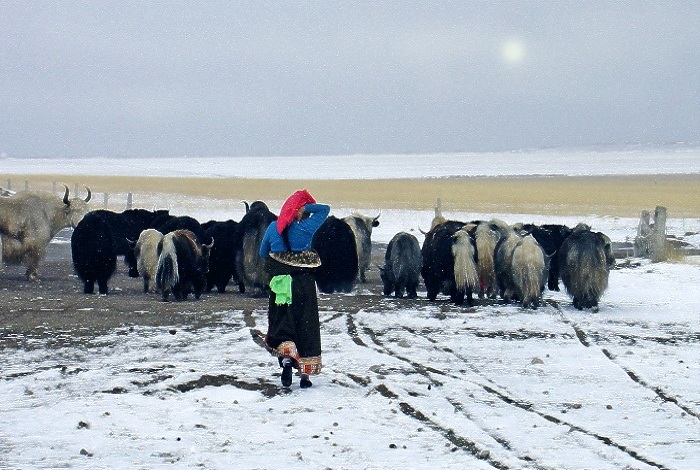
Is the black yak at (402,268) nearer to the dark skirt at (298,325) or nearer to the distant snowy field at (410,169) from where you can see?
the dark skirt at (298,325)

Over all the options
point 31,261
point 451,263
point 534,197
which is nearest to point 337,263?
point 451,263

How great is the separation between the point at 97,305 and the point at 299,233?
244 inches

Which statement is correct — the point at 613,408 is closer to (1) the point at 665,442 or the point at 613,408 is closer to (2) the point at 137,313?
(1) the point at 665,442

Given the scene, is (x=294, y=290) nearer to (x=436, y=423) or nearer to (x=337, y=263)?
(x=436, y=423)

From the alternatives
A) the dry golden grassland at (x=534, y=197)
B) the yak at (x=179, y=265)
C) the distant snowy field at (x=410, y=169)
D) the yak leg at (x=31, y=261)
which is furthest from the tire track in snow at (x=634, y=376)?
the distant snowy field at (x=410, y=169)

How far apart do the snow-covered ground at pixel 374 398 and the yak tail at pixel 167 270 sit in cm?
214

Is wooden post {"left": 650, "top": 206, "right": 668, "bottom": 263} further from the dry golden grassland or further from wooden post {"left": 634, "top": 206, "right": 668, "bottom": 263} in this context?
the dry golden grassland

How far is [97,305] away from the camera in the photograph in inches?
556

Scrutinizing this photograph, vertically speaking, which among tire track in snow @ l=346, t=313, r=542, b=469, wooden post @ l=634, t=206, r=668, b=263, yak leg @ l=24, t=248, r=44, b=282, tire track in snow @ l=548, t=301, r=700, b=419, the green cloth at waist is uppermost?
wooden post @ l=634, t=206, r=668, b=263

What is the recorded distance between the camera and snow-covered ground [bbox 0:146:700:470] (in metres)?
6.49

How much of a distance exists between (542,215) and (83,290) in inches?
995

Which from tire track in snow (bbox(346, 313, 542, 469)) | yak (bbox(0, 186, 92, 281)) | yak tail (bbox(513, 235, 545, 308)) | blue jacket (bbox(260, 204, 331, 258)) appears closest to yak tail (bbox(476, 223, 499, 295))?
yak tail (bbox(513, 235, 545, 308))

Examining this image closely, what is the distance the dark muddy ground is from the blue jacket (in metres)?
3.39

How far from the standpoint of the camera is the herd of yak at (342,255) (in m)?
14.5
